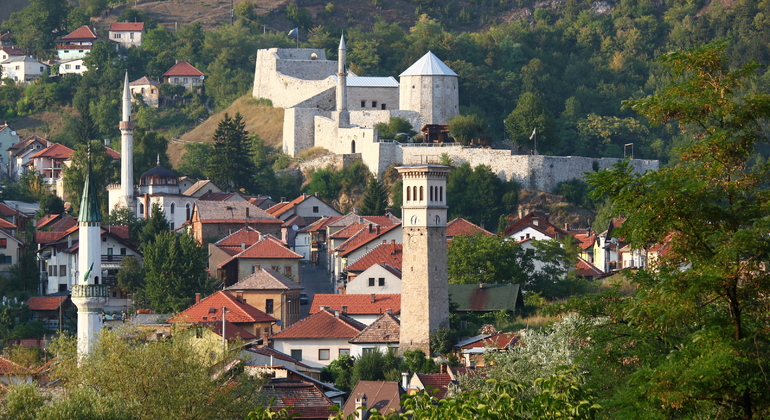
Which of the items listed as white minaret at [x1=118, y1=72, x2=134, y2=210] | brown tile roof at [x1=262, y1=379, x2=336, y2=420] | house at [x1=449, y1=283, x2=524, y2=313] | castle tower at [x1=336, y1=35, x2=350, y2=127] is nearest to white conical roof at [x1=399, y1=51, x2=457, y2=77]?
castle tower at [x1=336, y1=35, x2=350, y2=127]

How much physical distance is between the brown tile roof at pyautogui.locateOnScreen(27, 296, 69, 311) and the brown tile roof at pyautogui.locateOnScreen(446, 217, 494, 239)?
56.5ft

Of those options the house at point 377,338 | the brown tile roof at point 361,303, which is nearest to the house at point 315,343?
the house at point 377,338

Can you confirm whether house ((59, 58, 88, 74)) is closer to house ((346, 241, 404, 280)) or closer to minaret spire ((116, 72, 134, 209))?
minaret spire ((116, 72, 134, 209))

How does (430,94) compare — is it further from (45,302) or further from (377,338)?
(377,338)

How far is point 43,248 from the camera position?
231ft

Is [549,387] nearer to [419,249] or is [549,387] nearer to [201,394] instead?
[201,394]

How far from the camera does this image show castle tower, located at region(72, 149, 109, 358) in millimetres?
41581

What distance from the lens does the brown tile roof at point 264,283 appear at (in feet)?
195

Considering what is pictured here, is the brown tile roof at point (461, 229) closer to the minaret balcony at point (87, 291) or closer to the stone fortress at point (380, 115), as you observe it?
the stone fortress at point (380, 115)

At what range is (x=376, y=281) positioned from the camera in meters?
59.0

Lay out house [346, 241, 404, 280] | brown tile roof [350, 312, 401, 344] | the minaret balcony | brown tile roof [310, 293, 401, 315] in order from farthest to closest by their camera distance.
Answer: house [346, 241, 404, 280] < brown tile roof [310, 293, 401, 315] < brown tile roof [350, 312, 401, 344] < the minaret balcony

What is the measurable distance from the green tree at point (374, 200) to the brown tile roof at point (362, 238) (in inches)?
418

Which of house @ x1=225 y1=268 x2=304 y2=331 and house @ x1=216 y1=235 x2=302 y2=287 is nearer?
house @ x1=225 y1=268 x2=304 y2=331

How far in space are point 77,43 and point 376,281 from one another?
2533 inches
